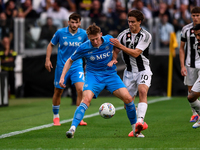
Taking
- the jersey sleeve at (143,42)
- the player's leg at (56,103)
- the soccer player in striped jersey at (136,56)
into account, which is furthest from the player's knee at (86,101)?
the player's leg at (56,103)

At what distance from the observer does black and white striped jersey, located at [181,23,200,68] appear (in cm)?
881

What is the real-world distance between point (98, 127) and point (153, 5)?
11.3 metres

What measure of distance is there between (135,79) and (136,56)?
0.43 meters

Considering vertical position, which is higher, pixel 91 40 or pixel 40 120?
pixel 91 40

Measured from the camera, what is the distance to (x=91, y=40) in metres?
6.76

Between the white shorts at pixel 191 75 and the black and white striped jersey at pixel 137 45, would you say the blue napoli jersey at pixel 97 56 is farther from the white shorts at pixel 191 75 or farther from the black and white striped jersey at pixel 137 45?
the white shorts at pixel 191 75

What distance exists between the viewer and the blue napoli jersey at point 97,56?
6.88 metres

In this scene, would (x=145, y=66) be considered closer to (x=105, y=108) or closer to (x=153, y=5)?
(x=105, y=108)

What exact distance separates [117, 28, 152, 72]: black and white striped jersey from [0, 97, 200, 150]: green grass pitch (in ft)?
3.78

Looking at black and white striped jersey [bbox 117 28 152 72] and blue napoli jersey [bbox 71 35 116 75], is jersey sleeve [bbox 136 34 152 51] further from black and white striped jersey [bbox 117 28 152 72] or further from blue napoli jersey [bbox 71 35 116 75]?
blue napoli jersey [bbox 71 35 116 75]

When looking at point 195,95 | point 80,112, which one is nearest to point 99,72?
point 80,112

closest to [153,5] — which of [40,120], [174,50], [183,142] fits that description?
[174,50]

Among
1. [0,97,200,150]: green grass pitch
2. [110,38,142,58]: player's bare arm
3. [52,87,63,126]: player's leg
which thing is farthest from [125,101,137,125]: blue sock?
[52,87,63,126]: player's leg

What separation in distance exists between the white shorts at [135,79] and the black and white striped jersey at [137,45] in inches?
3.0
